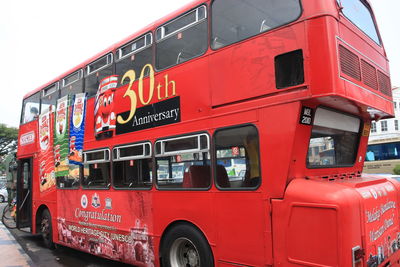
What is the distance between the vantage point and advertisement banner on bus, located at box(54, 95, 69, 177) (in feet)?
25.8

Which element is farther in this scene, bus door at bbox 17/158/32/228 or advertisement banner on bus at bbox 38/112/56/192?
bus door at bbox 17/158/32/228

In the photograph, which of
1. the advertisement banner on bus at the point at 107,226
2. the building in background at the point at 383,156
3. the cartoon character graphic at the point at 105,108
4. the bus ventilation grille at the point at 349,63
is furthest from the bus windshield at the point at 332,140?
the building in background at the point at 383,156

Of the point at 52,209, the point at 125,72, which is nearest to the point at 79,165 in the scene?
the point at 52,209

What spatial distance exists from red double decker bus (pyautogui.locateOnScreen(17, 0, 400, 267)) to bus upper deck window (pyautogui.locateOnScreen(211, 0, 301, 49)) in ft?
0.05

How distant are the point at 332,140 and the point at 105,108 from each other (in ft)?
13.9

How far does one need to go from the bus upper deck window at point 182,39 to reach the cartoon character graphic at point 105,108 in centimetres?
143

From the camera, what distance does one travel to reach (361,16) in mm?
4734

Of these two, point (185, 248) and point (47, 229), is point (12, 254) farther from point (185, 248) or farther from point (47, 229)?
point (185, 248)

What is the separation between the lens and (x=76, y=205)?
24.2 ft

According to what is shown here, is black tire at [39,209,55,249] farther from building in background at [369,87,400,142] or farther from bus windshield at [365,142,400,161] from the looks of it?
building in background at [369,87,400,142]

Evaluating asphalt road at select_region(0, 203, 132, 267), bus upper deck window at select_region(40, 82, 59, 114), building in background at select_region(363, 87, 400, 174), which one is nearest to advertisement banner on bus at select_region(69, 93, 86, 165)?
bus upper deck window at select_region(40, 82, 59, 114)

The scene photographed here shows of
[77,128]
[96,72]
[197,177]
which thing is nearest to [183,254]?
[197,177]

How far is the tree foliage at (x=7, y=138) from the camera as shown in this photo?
4073cm

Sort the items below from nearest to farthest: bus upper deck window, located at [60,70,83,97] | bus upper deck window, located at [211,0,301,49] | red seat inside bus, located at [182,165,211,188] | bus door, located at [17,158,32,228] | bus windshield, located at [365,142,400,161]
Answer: bus upper deck window, located at [211,0,301,49]
red seat inside bus, located at [182,165,211,188]
bus upper deck window, located at [60,70,83,97]
bus door, located at [17,158,32,228]
bus windshield, located at [365,142,400,161]
